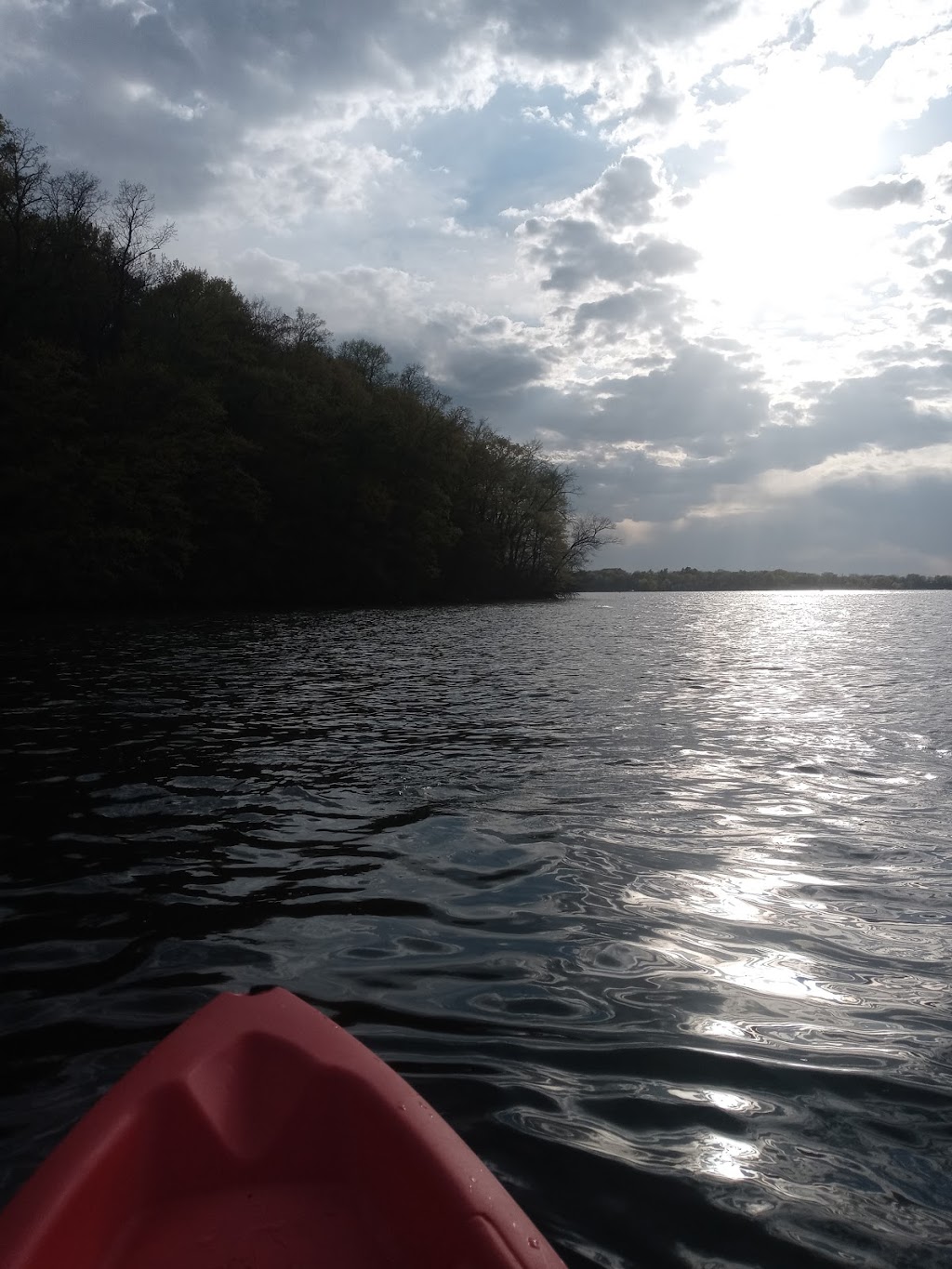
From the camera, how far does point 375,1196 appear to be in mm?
2299

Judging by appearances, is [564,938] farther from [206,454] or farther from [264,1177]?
[206,454]

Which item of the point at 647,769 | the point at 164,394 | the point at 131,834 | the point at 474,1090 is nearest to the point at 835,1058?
the point at 474,1090

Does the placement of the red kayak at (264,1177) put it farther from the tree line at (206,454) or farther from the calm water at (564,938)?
the tree line at (206,454)

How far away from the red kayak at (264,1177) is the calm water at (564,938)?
73cm

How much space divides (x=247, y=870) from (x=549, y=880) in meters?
2.08

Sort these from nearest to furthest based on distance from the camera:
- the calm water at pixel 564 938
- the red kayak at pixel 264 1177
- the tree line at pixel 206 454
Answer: the red kayak at pixel 264 1177 < the calm water at pixel 564 938 < the tree line at pixel 206 454

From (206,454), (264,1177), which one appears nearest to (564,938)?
(264,1177)

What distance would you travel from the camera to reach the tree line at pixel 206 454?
3631 centimetres

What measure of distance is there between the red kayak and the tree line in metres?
37.0

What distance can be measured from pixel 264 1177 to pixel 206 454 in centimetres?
4568

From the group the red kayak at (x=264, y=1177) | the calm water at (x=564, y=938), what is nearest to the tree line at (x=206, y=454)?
the calm water at (x=564, y=938)

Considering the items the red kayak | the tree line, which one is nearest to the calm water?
the red kayak

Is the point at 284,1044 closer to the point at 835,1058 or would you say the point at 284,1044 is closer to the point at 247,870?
the point at 835,1058

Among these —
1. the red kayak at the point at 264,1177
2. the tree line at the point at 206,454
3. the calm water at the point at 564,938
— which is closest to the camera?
the red kayak at the point at 264,1177
